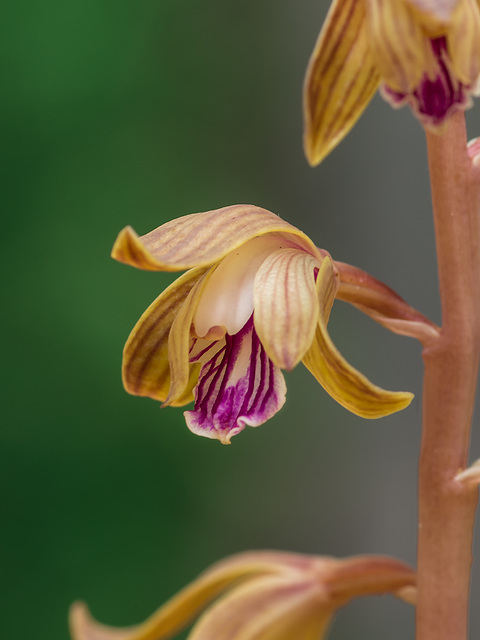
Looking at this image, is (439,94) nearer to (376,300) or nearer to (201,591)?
(376,300)

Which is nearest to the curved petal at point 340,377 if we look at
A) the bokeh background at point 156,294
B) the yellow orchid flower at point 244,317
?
the yellow orchid flower at point 244,317

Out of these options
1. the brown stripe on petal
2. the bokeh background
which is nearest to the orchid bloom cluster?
the brown stripe on petal

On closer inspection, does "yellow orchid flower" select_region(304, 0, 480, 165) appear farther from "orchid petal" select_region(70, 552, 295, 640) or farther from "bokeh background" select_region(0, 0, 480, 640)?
"bokeh background" select_region(0, 0, 480, 640)

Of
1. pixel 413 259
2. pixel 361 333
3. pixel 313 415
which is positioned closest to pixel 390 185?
pixel 413 259

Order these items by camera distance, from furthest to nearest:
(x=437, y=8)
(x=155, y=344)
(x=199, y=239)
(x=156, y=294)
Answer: (x=156, y=294) → (x=155, y=344) → (x=199, y=239) → (x=437, y=8)

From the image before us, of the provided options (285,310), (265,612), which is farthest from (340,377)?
(265,612)

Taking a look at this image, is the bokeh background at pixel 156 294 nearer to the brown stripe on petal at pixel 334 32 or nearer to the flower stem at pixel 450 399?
the flower stem at pixel 450 399

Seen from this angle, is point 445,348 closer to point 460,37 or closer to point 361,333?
point 460,37
